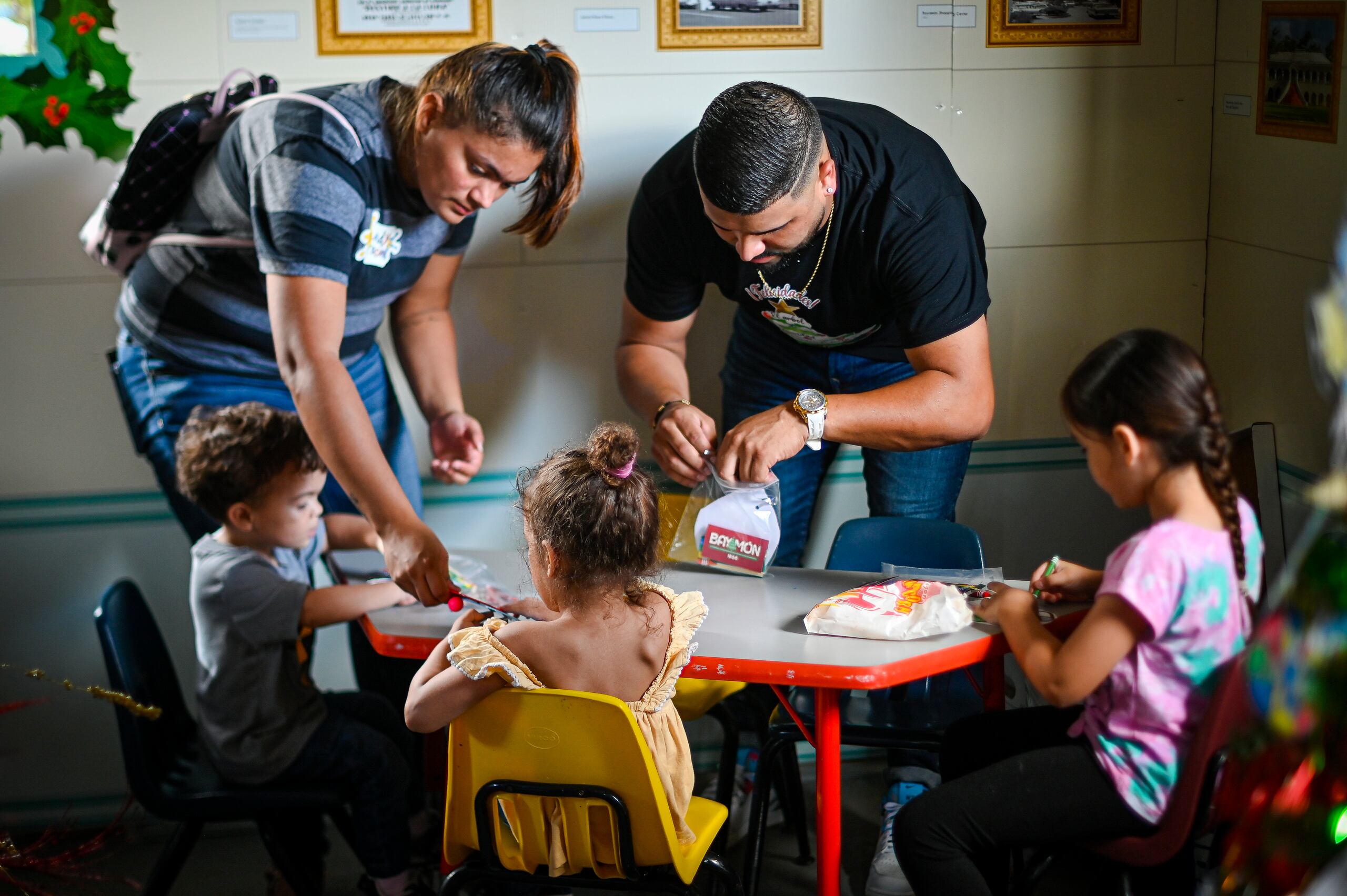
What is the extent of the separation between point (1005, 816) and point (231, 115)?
1908 mm

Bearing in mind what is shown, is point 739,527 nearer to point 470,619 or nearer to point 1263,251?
point 470,619

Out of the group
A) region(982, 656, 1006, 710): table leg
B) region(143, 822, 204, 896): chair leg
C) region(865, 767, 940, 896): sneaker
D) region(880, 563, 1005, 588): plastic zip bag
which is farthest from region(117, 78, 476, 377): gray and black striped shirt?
region(865, 767, 940, 896): sneaker

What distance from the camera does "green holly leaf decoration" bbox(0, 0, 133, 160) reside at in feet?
8.48

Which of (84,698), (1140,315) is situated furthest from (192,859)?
(1140,315)

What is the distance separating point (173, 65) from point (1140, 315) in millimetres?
2415

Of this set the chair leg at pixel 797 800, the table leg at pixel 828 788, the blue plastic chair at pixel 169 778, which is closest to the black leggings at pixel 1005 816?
the table leg at pixel 828 788

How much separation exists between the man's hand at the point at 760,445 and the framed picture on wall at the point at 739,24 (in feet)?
3.37

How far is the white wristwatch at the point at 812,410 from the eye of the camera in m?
2.26

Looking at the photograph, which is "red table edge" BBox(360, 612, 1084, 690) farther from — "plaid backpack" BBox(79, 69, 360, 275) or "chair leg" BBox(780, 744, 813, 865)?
"plaid backpack" BBox(79, 69, 360, 275)

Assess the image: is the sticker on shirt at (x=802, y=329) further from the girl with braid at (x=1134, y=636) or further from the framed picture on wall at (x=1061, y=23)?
the framed picture on wall at (x=1061, y=23)

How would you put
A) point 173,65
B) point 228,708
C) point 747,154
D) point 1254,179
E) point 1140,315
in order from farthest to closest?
point 1140,315 → point 1254,179 → point 173,65 → point 228,708 → point 747,154

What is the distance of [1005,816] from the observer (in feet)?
5.82

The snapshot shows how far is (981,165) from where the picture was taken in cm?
293

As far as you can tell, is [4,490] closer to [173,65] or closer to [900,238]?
[173,65]
